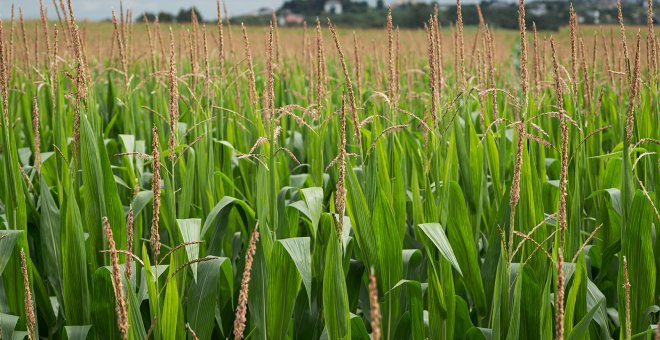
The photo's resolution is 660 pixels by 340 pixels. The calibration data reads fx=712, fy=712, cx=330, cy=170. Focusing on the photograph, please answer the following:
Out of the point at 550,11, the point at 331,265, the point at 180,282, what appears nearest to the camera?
the point at 331,265

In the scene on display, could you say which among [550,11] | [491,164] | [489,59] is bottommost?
[491,164]

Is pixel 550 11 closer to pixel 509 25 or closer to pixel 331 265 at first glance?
pixel 509 25

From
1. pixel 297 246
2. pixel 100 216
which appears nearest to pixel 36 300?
pixel 100 216

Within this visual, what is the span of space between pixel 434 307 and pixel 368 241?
25cm

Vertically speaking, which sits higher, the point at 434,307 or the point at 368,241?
the point at 368,241

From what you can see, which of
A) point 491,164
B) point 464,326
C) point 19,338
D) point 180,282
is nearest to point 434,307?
point 464,326

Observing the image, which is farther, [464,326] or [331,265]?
[464,326]

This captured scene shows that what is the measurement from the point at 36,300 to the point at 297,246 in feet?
2.97

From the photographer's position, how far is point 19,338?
1946 mm

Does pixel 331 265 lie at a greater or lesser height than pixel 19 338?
greater

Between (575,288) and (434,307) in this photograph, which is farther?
(434,307)

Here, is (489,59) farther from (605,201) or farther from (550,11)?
(550,11)

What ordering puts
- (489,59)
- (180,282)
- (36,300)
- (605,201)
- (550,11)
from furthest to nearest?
(550,11), (489,59), (605,201), (36,300), (180,282)

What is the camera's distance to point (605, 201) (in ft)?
8.41
